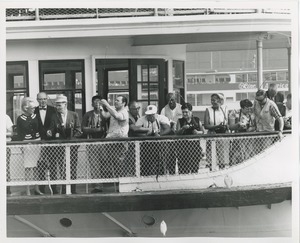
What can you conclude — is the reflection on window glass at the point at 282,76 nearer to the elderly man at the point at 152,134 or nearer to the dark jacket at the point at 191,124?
the dark jacket at the point at 191,124

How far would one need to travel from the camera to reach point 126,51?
3498 millimetres

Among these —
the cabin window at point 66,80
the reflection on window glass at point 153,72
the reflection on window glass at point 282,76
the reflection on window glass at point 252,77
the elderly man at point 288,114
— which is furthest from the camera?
the reflection on window glass at point 153,72

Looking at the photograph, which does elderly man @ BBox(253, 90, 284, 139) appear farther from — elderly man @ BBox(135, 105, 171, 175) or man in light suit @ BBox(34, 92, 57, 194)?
A: man in light suit @ BBox(34, 92, 57, 194)

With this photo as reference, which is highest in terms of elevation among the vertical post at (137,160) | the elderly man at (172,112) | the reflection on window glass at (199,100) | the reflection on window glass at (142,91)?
the reflection on window glass at (142,91)

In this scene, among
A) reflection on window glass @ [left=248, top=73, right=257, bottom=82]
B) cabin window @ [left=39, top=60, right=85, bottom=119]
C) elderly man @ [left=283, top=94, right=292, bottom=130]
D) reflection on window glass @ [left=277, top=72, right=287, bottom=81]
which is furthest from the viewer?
cabin window @ [left=39, top=60, right=85, bottom=119]

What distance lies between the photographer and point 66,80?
3.47 metres

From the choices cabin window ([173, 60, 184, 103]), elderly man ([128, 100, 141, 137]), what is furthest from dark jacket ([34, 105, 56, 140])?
cabin window ([173, 60, 184, 103])

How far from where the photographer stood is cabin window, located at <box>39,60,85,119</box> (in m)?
3.43

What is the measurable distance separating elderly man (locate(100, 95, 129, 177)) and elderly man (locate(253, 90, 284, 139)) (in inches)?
25.2

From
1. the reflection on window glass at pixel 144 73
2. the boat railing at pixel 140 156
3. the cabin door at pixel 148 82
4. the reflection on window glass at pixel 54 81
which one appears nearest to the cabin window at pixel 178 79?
the cabin door at pixel 148 82

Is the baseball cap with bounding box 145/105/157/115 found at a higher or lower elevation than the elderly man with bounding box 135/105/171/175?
higher

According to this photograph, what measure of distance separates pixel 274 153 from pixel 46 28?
1289 mm

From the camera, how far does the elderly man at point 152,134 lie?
3.26m
